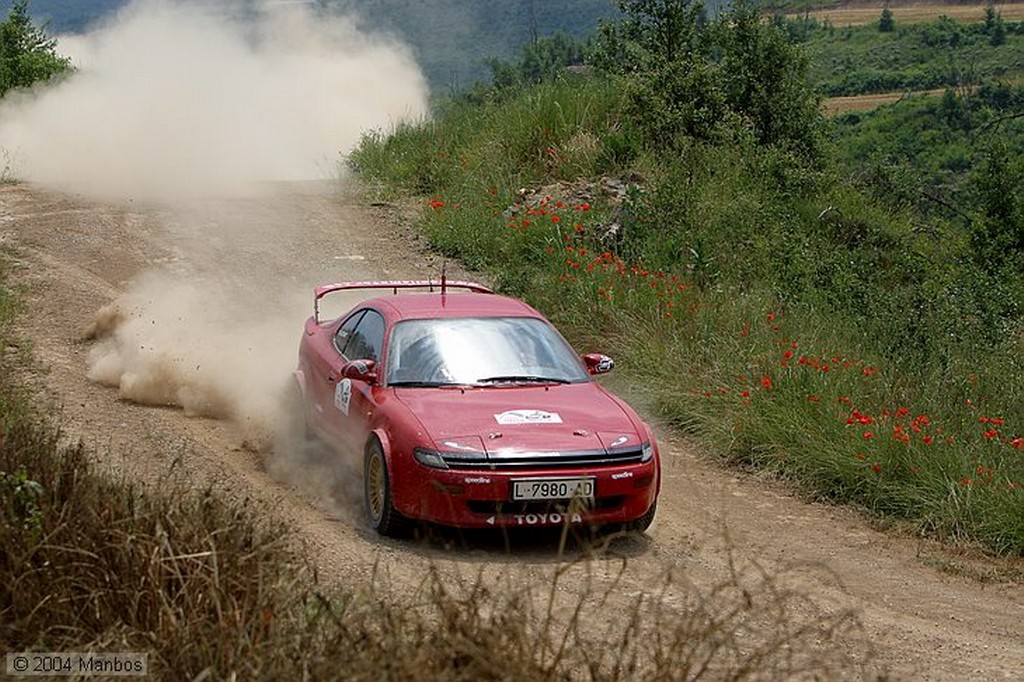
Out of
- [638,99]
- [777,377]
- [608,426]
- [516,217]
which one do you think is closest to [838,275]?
[777,377]

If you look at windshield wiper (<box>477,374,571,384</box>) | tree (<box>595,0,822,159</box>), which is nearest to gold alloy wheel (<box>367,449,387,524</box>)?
windshield wiper (<box>477,374,571,384</box>)

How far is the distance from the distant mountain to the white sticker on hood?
44236 millimetres

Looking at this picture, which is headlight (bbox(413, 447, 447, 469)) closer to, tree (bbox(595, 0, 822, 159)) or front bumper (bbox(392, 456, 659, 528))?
front bumper (bbox(392, 456, 659, 528))

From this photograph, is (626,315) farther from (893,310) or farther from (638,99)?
(638,99)

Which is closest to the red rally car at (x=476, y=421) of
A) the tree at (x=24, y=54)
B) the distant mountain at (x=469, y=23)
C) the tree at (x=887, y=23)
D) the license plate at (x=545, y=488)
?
the license plate at (x=545, y=488)

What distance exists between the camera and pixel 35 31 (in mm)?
43781

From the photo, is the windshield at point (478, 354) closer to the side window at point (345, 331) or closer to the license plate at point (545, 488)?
the side window at point (345, 331)

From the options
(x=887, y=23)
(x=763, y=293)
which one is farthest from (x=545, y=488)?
(x=887, y=23)

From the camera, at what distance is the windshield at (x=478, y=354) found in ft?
Answer: 31.7

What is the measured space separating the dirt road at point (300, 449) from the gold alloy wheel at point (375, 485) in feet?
0.45

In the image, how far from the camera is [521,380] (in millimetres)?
9648

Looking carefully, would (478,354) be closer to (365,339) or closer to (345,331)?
(365,339)

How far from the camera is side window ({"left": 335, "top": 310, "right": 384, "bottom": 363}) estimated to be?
33.2 ft

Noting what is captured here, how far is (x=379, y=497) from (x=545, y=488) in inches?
45.0
